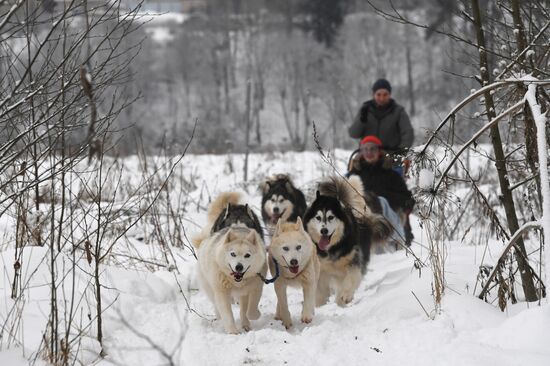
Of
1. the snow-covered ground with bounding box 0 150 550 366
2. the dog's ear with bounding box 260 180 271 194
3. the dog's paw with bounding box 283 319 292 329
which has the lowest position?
the dog's paw with bounding box 283 319 292 329

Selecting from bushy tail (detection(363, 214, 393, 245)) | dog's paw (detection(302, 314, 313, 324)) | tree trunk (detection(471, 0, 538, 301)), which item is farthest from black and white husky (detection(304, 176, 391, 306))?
tree trunk (detection(471, 0, 538, 301))

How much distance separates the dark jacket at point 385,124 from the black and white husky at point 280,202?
1.43 m

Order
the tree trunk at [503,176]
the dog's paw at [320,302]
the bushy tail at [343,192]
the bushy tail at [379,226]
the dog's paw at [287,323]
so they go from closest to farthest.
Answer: the tree trunk at [503,176] → the dog's paw at [287,323] → the dog's paw at [320,302] → the bushy tail at [343,192] → the bushy tail at [379,226]

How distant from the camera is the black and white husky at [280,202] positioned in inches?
262

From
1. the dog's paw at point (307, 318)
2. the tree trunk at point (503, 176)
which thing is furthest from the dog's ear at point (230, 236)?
the tree trunk at point (503, 176)

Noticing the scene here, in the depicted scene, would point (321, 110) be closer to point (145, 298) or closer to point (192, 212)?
point (192, 212)

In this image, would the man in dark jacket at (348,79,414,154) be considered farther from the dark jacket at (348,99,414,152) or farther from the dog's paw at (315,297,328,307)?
the dog's paw at (315,297,328,307)

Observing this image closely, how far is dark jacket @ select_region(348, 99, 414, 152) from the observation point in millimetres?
7578

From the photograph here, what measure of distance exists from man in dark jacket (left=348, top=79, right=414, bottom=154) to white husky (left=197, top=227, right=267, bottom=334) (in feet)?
12.2

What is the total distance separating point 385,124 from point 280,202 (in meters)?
2.04

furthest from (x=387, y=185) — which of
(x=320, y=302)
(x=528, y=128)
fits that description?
(x=528, y=128)

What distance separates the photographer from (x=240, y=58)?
4053 centimetres

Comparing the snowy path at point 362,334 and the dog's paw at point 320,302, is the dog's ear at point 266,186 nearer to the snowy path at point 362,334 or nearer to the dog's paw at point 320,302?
the dog's paw at point 320,302

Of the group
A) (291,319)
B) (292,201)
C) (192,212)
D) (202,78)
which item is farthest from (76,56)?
(202,78)
